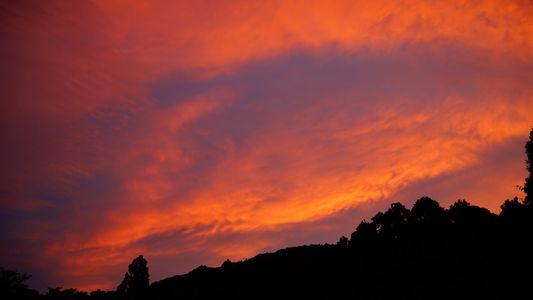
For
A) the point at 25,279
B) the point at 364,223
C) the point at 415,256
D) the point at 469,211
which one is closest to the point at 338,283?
the point at 415,256

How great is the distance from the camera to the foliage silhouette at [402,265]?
3244 cm

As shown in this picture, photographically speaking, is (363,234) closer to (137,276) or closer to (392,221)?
(392,221)

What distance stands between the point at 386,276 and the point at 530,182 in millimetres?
23510

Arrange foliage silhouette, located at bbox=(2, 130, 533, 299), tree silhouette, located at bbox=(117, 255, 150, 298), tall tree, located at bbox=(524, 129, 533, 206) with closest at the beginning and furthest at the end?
foliage silhouette, located at bbox=(2, 130, 533, 299), tall tree, located at bbox=(524, 129, 533, 206), tree silhouette, located at bbox=(117, 255, 150, 298)

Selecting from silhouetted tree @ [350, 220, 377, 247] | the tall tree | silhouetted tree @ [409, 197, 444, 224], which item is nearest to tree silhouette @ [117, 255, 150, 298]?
silhouetted tree @ [350, 220, 377, 247]

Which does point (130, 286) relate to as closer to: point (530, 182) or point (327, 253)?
point (327, 253)

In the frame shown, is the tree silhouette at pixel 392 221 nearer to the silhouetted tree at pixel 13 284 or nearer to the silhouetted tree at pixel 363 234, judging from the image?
the silhouetted tree at pixel 363 234

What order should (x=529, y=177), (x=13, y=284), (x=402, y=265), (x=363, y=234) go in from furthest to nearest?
(x=13, y=284) → (x=363, y=234) → (x=529, y=177) → (x=402, y=265)

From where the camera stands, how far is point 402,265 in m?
37.8

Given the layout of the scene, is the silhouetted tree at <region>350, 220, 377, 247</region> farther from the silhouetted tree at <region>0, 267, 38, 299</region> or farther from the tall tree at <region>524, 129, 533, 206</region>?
the silhouetted tree at <region>0, 267, 38, 299</region>

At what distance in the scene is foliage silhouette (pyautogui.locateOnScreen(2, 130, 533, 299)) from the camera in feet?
106

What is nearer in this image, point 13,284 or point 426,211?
point 426,211

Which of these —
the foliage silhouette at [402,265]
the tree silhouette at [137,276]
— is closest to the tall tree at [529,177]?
the foliage silhouette at [402,265]

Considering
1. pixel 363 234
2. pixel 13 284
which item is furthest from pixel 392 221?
pixel 13 284
